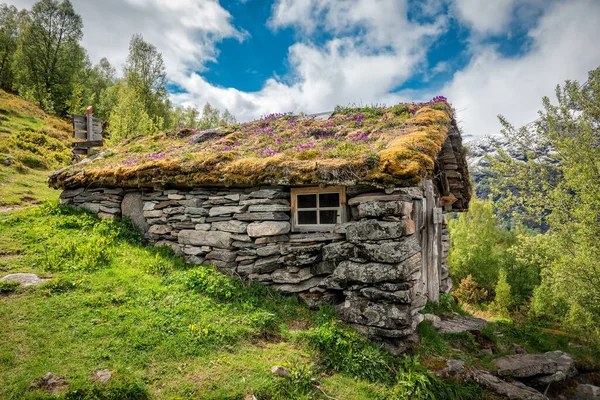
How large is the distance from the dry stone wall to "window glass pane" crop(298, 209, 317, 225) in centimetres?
26

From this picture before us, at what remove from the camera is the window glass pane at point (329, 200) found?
236 inches

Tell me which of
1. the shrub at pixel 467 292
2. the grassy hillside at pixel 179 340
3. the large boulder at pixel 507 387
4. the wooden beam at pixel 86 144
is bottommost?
the shrub at pixel 467 292

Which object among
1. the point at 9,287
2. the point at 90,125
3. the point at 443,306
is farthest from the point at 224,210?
the point at 90,125

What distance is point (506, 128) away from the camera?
1341cm

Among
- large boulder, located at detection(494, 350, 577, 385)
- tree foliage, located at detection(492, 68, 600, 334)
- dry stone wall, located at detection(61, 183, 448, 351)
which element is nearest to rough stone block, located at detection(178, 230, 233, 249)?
dry stone wall, located at detection(61, 183, 448, 351)

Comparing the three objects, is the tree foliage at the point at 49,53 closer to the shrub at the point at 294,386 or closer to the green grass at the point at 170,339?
the green grass at the point at 170,339

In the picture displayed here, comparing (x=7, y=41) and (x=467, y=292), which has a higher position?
(x=7, y=41)

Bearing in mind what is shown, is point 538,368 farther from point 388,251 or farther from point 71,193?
point 71,193

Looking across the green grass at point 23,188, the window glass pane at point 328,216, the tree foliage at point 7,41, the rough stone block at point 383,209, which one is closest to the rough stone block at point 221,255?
the window glass pane at point 328,216

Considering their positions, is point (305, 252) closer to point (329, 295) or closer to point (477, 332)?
point (329, 295)

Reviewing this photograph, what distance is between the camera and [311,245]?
5.89m

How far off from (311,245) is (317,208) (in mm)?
744

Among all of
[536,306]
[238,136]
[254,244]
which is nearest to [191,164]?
[254,244]

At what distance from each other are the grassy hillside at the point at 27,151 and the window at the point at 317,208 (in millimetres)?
10025
